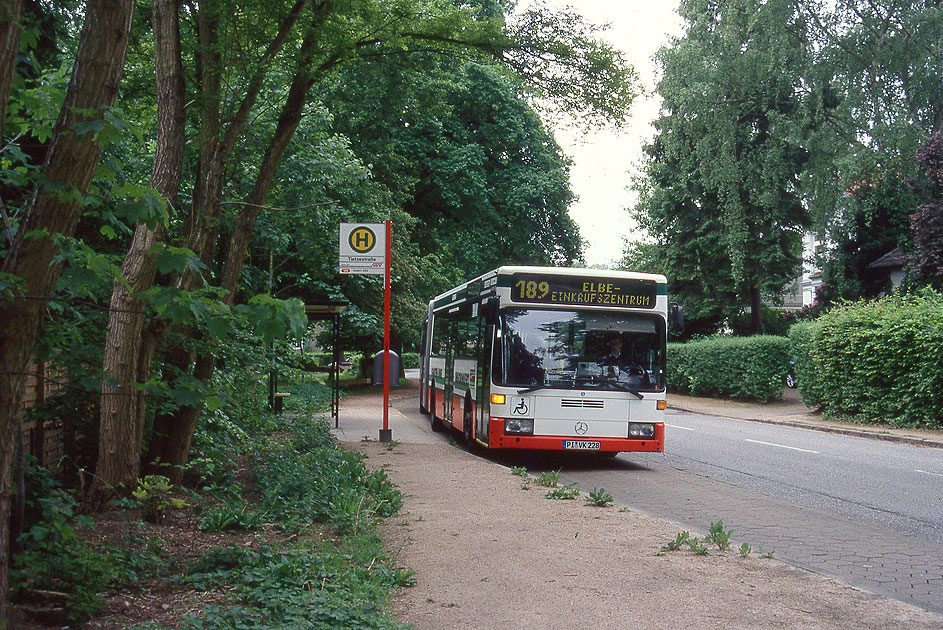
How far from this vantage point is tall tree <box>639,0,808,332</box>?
3288 cm

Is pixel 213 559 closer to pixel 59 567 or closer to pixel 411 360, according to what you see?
pixel 59 567

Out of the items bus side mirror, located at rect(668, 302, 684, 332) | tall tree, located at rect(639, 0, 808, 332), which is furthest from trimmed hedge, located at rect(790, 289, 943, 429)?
tall tree, located at rect(639, 0, 808, 332)

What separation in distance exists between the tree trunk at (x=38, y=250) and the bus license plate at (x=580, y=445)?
30.5 ft

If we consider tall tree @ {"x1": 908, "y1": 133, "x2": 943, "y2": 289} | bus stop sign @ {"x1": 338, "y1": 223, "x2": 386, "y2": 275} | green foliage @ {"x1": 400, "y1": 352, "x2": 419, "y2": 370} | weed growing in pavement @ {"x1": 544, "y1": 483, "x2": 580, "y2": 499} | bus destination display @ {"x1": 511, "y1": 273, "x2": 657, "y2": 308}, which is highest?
tall tree @ {"x1": 908, "y1": 133, "x2": 943, "y2": 289}

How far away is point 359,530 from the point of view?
685 centimetres

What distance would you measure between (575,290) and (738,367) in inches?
776

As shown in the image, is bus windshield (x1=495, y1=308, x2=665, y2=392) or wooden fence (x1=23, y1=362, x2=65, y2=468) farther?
bus windshield (x1=495, y1=308, x2=665, y2=392)

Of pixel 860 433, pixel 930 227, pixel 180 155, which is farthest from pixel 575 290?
pixel 930 227

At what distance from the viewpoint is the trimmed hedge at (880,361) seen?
19656 millimetres

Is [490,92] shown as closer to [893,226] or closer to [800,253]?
[800,253]

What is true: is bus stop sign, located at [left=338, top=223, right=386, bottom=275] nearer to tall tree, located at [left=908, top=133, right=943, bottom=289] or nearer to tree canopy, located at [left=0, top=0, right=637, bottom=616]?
tree canopy, located at [left=0, top=0, right=637, bottom=616]

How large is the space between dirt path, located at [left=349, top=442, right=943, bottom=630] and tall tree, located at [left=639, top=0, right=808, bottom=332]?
90.1 ft

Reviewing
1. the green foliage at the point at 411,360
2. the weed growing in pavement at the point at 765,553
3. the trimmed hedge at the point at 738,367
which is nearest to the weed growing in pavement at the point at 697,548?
the weed growing in pavement at the point at 765,553

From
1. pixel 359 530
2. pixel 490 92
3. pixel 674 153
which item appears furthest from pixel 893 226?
pixel 359 530
